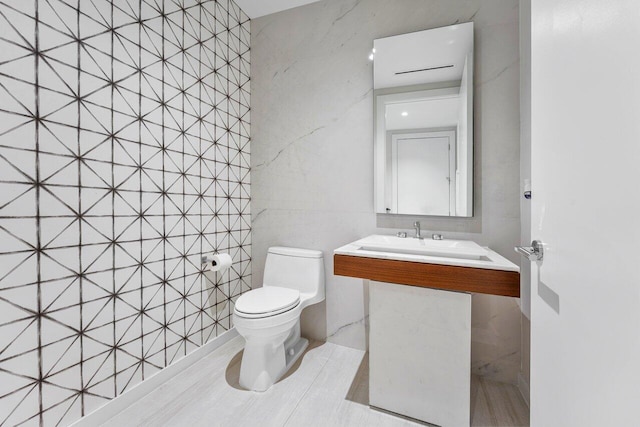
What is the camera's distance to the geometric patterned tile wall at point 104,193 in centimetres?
105

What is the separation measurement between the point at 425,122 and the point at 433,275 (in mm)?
1007

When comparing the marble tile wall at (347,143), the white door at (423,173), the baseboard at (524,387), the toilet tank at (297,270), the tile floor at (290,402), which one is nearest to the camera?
the tile floor at (290,402)

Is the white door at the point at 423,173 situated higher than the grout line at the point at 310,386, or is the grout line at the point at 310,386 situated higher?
the white door at the point at 423,173

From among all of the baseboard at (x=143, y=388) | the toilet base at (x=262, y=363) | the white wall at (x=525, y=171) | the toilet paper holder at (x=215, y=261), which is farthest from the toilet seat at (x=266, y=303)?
the white wall at (x=525, y=171)

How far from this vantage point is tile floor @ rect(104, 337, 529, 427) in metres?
1.34

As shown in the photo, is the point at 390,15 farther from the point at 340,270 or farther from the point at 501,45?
the point at 340,270

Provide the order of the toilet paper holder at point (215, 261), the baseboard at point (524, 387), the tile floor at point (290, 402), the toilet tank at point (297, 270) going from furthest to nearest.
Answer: the toilet tank at point (297, 270)
the toilet paper holder at point (215, 261)
the baseboard at point (524, 387)
the tile floor at point (290, 402)

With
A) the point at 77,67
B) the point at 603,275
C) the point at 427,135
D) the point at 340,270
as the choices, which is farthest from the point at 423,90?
the point at 77,67

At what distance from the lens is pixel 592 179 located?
544 millimetres

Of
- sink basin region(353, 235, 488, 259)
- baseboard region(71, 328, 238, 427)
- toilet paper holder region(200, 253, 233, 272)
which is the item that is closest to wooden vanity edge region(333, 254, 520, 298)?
sink basin region(353, 235, 488, 259)

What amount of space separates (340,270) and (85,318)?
119cm

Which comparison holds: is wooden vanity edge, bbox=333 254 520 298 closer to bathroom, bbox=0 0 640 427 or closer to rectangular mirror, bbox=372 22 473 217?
bathroom, bbox=0 0 640 427

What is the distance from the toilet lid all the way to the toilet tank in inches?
7.7

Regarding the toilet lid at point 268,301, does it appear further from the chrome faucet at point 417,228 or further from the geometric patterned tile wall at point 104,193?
the chrome faucet at point 417,228
